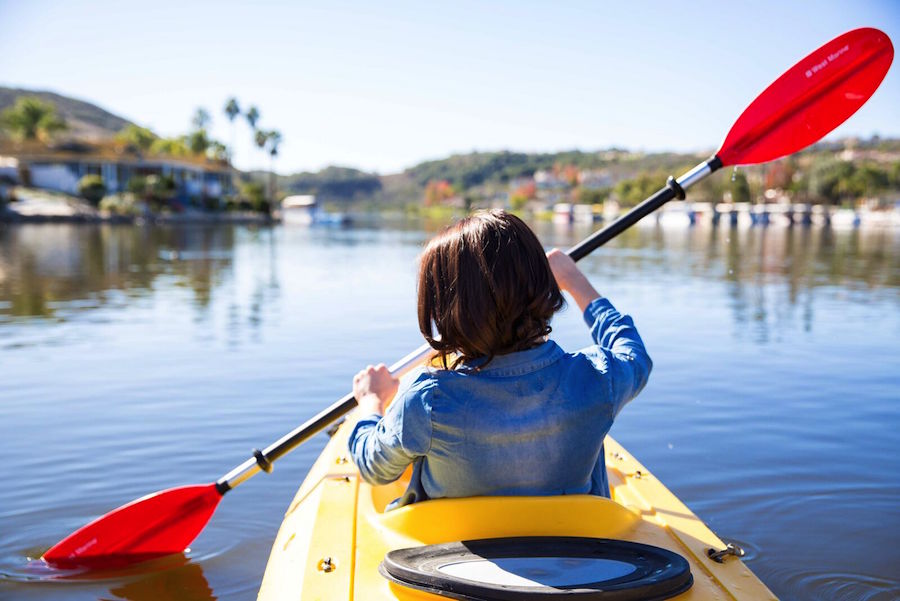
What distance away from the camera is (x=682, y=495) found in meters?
4.61

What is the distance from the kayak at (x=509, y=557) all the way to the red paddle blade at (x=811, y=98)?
1831 millimetres

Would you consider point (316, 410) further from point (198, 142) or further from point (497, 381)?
point (198, 142)

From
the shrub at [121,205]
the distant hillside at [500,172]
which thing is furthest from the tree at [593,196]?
the shrub at [121,205]

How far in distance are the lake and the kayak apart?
1348mm

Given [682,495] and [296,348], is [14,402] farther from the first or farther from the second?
[682,495]

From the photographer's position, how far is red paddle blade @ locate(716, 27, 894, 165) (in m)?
3.53

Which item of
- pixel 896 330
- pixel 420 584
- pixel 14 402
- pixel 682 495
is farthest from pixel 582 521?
pixel 896 330

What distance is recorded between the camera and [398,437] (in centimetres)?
187

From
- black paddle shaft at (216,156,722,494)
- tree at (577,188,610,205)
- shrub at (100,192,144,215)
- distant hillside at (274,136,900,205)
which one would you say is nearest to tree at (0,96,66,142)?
shrub at (100,192,144,215)

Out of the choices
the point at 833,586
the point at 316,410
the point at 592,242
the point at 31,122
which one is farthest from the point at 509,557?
the point at 31,122

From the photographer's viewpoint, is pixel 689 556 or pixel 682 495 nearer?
pixel 689 556

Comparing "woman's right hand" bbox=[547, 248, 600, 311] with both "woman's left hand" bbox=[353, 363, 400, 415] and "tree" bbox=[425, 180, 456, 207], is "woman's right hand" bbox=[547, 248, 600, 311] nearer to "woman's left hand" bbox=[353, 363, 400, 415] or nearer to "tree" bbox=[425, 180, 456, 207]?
"woman's left hand" bbox=[353, 363, 400, 415]

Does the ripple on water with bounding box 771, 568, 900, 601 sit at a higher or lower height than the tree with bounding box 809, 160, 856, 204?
lower

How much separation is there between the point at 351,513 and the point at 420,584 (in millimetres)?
956
